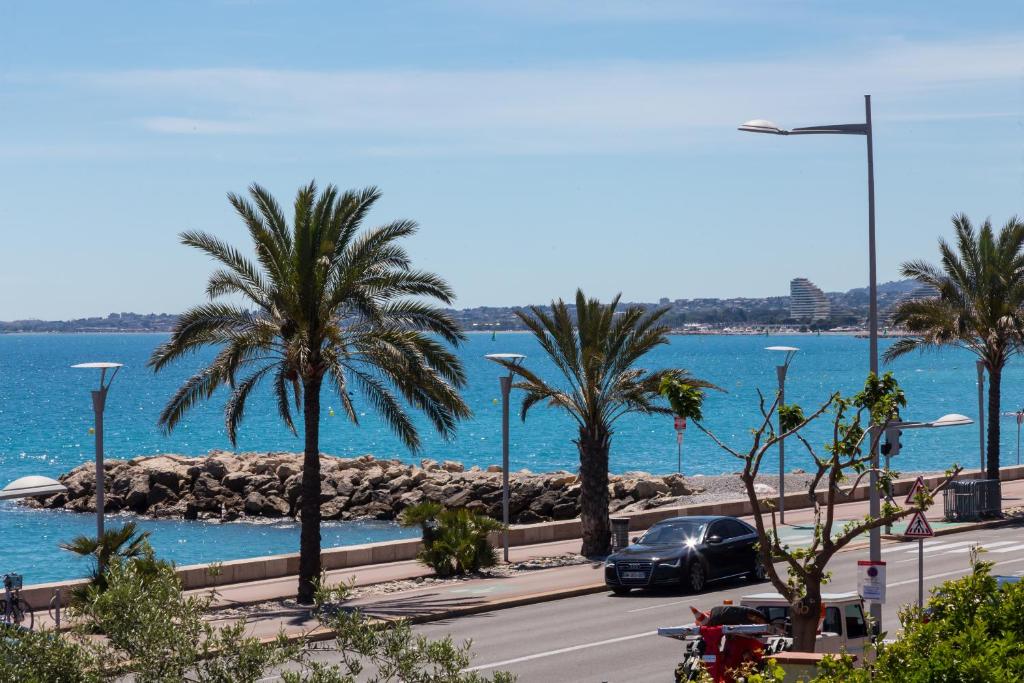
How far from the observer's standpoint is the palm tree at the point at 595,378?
30.8 metres

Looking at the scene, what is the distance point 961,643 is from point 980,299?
29.7m

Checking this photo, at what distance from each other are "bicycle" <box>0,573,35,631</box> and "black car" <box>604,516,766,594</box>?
34.6 ft

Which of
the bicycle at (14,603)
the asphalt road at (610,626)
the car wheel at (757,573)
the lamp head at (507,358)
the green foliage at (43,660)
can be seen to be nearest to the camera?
the green foliage at (43,660)

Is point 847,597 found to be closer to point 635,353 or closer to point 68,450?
point 635,353

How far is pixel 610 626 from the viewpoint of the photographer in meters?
23.2

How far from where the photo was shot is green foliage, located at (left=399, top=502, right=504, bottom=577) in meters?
28.6

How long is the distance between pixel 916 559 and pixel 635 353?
7.59 metres

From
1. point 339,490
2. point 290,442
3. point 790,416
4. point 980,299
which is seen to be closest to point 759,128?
point 790,416

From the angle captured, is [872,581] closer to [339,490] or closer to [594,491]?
[594,491]

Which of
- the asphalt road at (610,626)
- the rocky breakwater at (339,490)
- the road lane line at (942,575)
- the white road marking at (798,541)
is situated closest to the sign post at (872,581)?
the asphalt road at (610,626)

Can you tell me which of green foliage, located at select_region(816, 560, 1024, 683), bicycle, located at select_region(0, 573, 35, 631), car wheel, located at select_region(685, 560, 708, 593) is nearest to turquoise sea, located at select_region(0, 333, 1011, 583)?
car wheel, located at select_region(685, 560, 708, 593)

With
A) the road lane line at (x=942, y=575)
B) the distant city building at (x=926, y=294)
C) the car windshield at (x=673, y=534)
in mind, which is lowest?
the road lane line at (x=942, y=575)

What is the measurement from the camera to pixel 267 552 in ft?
152

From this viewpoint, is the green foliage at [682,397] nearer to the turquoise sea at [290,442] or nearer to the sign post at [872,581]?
the sign post at [872,581]
